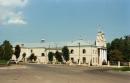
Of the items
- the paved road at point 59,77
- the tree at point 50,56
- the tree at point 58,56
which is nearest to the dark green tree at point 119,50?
the tree at point 58,56

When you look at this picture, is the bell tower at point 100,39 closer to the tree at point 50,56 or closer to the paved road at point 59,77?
the tree at point 50,56

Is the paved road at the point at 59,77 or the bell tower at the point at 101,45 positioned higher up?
the bell tower at the point at 101,45

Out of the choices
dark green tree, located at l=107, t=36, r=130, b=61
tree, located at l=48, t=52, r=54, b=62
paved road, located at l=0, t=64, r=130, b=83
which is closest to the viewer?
paved road, located at l=0, t=64, r=130, b=83

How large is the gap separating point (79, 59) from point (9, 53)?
42.4 metres

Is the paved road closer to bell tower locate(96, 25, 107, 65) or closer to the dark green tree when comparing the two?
the dark green tree

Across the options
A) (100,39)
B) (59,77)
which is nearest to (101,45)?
(100,39)

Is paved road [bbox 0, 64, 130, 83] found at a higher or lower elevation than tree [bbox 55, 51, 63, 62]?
lower

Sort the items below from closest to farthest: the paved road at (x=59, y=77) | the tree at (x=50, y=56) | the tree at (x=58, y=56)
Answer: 1. the paved road at (x=59, y=77)
2. the tree at (x=58, y=56)
3. the tree at (x=50, y=56)

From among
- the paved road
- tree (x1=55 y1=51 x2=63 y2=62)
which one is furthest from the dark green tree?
the paved road

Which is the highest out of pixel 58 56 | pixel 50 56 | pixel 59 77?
pixel 50 56

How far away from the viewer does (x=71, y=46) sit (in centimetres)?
15850

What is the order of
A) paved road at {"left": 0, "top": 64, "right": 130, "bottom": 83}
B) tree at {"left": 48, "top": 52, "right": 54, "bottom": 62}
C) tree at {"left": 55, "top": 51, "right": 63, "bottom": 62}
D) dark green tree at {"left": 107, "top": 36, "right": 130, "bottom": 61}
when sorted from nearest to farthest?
Answer: paved road at {"left": 0, "top": 64, "right": 130, "bottom": 83}
dark green tree at {"left": 107, "top": 36, "right": 130, "bottom": 61}
tree at {"left": 55, "top": 51, "right": 63, "bottom": 62}
tree at {"left": 48, "top": 52, "right": 54, "bottom": 62}

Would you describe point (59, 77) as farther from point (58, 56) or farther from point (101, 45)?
point (101, 45)

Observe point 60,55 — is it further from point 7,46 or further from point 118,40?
point 7,46
